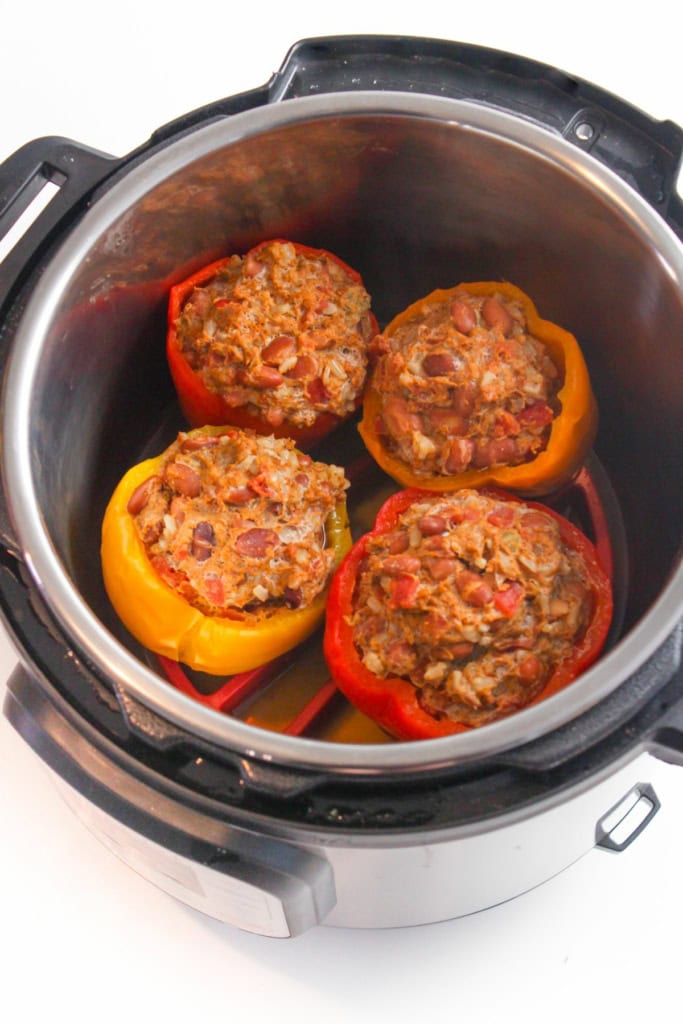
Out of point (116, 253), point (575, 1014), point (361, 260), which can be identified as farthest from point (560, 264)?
point (575, 1014)

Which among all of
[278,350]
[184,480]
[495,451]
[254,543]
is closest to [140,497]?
[184,480]

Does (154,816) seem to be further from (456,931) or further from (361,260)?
(361,260)

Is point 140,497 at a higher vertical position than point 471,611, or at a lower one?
lower

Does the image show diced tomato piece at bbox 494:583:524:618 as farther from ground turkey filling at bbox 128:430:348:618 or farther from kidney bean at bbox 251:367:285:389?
kidney bean at bbox 251:367:285:389

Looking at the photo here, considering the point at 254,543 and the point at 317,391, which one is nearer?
the point at 254,543

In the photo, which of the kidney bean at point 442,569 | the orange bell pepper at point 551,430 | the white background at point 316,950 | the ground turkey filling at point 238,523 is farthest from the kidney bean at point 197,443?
the white background at point 316,950

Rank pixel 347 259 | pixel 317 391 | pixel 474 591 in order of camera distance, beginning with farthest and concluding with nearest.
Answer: pixel 347 259, pixel 317 391, pixel 474 591

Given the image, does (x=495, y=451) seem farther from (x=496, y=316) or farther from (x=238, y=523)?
(x=238, y=523)
